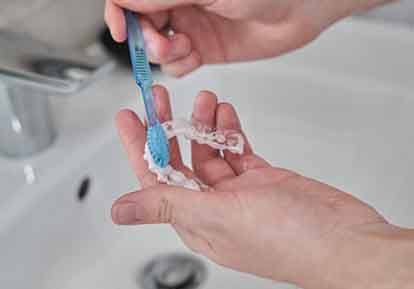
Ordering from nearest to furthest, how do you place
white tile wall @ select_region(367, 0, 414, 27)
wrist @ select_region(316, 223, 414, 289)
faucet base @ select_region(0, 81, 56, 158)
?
wrist @ select_region(316, 223, 414, 289), faucet base @ select_region(0, 81, 56, 158), white tile wall @ select_region(367, 0, 414, 27)

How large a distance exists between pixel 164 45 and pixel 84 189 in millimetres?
212

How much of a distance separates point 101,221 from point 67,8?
10.2 inches

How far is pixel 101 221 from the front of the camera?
2.56 feet

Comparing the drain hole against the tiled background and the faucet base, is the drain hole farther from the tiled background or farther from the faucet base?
the tiled background

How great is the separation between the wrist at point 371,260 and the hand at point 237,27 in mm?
238

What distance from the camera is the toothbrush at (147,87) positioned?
0.57 m

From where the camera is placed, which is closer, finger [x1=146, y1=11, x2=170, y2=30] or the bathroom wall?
finger [x1=146, y1=11, x2=170, y2=30]

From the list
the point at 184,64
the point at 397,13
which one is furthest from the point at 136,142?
the point at 397,13

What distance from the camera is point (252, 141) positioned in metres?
0.87

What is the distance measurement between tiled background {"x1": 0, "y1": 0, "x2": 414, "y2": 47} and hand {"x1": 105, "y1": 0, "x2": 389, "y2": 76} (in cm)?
20

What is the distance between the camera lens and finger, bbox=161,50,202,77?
67 cm

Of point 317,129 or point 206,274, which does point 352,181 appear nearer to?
Result: point 317,129

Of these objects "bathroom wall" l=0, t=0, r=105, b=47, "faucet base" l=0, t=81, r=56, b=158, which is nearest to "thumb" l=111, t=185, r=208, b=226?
"faucet base" l=0, t=81, r=56, b=158

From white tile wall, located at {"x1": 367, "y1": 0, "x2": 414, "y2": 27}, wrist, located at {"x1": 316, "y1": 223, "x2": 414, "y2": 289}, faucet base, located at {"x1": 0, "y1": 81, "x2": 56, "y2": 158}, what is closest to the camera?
wrist, located at {"x1": 316, "y1": 223, "x2": 414, "y2": 289}
